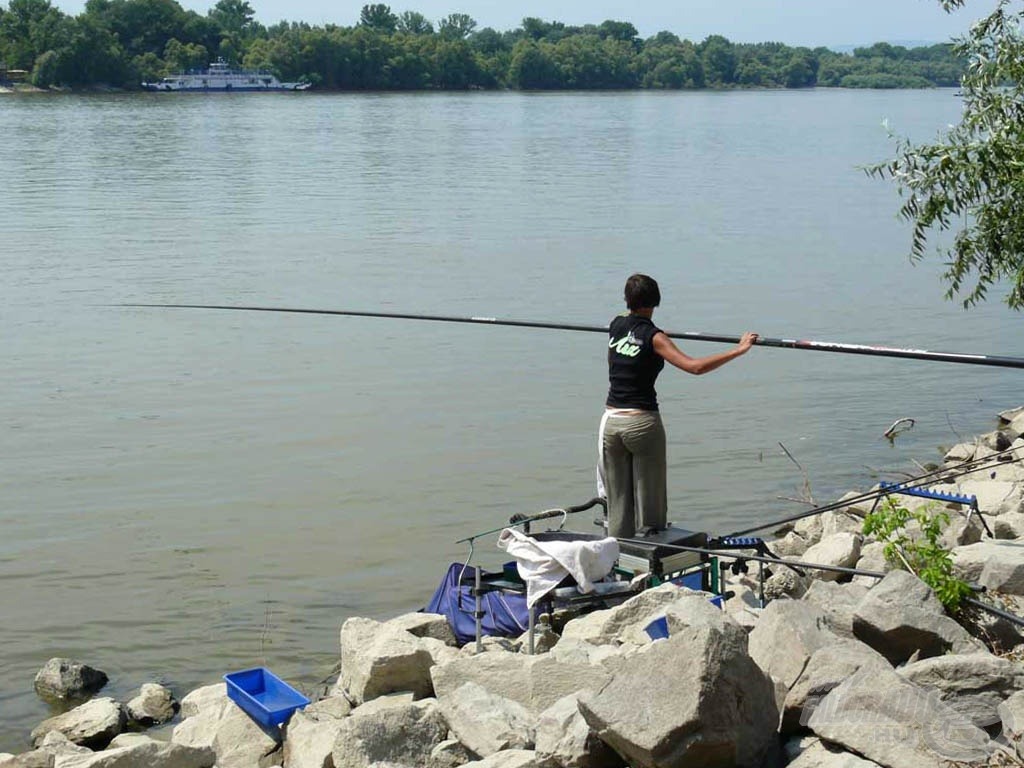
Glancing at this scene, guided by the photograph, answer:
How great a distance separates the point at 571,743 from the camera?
4.79m

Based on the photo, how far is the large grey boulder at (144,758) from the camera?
19.3 feet

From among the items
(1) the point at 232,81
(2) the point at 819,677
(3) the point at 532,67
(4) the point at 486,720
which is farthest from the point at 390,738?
(3) the point at 532,67

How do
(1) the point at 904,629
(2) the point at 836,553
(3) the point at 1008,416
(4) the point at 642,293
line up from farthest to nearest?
(3) the point at 1008,416
(2) the point at 836,553
(4) the point at 642,293
(1) the point at 904,629

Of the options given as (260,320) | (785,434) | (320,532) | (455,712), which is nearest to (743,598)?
(455,712)

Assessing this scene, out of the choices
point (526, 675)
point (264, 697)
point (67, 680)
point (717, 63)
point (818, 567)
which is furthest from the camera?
point (717, 63)

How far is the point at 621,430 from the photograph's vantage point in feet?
22.9

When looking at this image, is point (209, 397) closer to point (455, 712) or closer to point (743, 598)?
point (743, 598)

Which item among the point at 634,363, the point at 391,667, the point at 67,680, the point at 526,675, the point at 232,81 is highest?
the point at 232,81

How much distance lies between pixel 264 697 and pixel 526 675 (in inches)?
63.1

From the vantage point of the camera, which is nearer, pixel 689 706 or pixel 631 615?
pixel 689 706

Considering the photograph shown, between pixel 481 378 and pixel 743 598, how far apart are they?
851 centimetres

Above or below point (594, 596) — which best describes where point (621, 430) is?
above

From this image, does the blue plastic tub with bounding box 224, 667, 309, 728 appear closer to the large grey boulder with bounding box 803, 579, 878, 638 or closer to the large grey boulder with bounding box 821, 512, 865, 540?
the large grey boulder with bounding box 803, 579, 878, 638

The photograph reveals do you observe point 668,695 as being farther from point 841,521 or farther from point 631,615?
point 841,521
